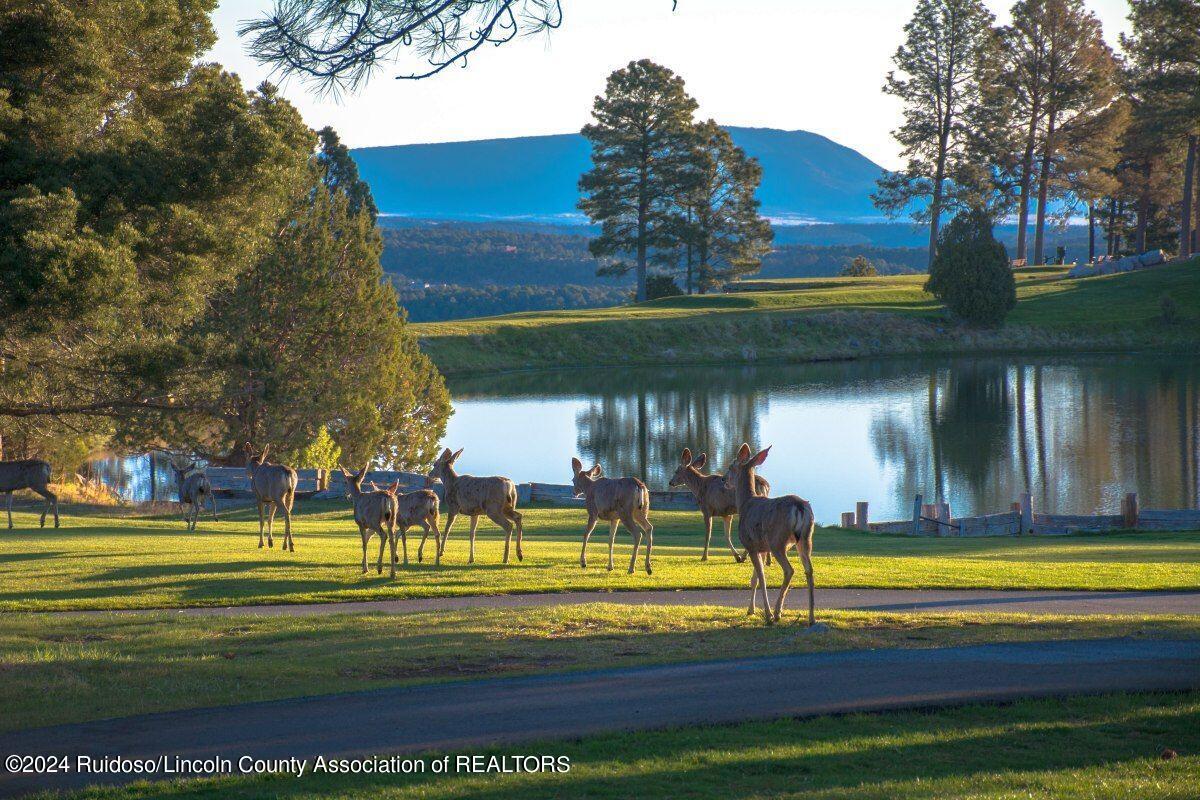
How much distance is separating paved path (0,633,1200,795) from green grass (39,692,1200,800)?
0.33m

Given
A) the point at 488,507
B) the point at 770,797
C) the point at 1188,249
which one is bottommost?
the point at 770,797

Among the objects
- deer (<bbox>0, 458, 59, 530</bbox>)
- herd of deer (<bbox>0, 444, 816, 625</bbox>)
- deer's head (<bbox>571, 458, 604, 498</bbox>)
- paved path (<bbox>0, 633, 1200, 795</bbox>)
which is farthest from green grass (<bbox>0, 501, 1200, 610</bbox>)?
paved path (<bbox>0, 633, 1200, 795</bbox>)

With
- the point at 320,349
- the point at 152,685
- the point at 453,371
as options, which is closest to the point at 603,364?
the point at 453,371

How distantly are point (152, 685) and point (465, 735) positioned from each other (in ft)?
10.5

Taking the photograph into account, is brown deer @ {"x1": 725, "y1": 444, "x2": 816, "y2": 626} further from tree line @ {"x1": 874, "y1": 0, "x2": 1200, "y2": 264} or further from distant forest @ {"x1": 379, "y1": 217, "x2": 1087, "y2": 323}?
distant forest @ {"x1": 379, "y1": 217, "x2": 1087, "y2": 323}

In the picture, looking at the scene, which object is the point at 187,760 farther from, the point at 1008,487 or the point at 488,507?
the point at 1008,487

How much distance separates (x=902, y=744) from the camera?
29.0 ft

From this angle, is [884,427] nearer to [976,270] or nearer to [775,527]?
[976,270]

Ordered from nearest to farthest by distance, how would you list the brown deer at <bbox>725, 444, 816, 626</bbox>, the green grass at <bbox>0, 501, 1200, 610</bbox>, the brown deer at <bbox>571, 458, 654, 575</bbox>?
the brown deer at <bbox>725, 444, 816, 626</bbox> → the green grass at <bbox>0, 501, 1200, 610</bbox> → the brown deer at <bbox>571, 458, 654, 575</bbox>

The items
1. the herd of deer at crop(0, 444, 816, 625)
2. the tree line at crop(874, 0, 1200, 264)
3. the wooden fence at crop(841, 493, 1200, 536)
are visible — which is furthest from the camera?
the tree line at crop(874, 0, 1200, 264)

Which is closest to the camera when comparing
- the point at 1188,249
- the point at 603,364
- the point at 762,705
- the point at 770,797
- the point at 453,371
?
the point at 770,797

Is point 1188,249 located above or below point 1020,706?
above

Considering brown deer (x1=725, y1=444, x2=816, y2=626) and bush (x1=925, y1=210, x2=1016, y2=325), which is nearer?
brown deer (x1=725, y1=444, x2=816, y2=626)

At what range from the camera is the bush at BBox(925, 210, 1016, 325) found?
76062 mm
